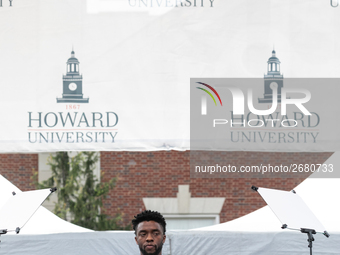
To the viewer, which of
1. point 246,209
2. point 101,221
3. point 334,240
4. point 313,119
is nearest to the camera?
point 334,240

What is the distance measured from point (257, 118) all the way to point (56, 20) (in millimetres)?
2111

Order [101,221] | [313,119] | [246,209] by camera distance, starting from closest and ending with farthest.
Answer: [313,119]
[101,221]
[246,209]

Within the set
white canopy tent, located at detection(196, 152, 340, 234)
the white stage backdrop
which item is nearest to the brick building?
white canopy tent, located at detection(196, 152, 340, 234)

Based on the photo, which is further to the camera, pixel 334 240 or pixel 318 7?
pixel 318 7

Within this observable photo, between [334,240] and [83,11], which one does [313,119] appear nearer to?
[334,240]

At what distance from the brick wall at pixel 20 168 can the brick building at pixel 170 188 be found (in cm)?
2

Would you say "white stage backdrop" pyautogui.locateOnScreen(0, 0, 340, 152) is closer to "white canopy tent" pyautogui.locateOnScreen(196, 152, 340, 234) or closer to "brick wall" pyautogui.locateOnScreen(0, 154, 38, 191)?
"white canopy tent" pyautogui.locateOnScreen(196, 152, 340, 234)

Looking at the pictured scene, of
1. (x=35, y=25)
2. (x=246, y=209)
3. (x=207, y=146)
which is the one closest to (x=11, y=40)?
(x=35, y=25)

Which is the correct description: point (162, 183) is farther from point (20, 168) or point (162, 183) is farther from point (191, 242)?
point (191, 242)

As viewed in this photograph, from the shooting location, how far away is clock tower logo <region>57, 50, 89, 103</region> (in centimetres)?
570

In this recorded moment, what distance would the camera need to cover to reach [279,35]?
5.80 metres

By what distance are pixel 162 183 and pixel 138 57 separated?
235 inches

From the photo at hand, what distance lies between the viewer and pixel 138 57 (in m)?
5.82

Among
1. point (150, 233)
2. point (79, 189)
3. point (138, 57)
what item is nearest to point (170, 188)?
point (79, 189)
